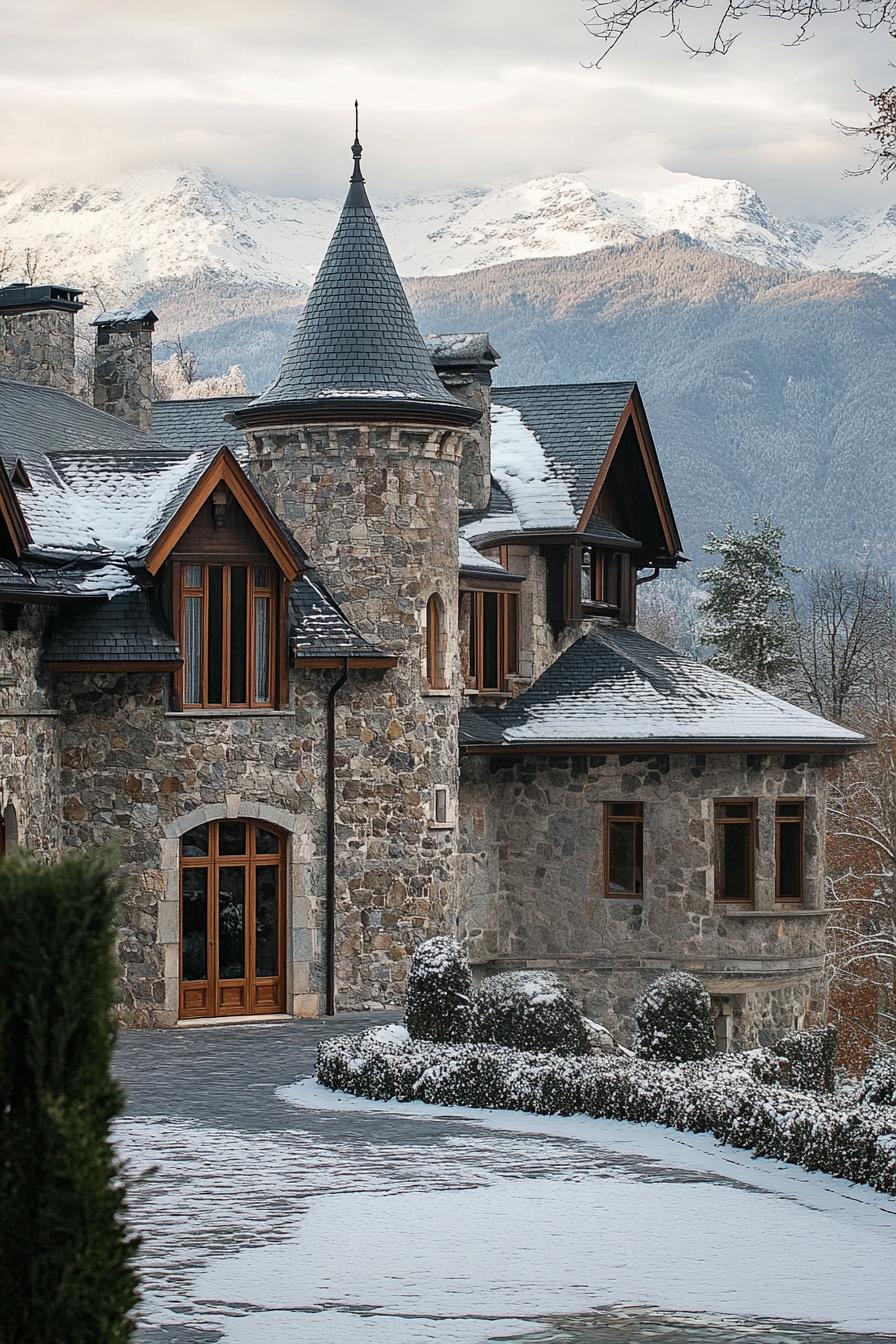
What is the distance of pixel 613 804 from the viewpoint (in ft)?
95.3

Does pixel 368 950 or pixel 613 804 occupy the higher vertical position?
pixel 613 804

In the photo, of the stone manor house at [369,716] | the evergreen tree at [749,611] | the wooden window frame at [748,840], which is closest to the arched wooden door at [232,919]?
the stone manor house at [369,716]

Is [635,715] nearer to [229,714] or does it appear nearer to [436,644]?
[436,644]

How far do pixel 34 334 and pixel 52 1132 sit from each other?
88.3ft

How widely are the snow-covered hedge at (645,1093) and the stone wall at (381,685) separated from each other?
4.13 meters

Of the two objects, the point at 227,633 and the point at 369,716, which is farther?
the point at 369,716

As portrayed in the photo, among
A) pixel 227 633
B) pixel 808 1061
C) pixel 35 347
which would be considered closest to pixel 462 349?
pixel 35 347

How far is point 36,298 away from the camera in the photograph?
1303 inches

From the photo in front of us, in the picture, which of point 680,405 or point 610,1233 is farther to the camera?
point 680,405

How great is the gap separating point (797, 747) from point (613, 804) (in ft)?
8.74

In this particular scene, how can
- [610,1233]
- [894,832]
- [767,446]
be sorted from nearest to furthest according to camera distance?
[610,1233], [894,832], [767,446]

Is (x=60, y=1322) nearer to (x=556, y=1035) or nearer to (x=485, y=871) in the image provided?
(x=556, y=1035)

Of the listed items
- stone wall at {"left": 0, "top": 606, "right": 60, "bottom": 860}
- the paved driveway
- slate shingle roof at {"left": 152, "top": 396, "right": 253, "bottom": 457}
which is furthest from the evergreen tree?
the paved driveway

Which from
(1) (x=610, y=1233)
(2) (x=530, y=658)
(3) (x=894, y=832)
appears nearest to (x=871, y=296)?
(3) (x=894, y=832)
